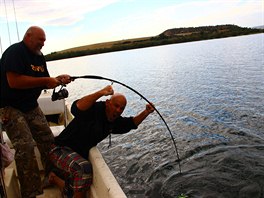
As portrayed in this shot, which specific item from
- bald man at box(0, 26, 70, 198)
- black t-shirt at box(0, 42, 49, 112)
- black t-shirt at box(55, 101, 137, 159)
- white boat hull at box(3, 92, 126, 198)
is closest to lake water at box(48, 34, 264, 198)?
white boat hull at box(3, 92, 126, 198)

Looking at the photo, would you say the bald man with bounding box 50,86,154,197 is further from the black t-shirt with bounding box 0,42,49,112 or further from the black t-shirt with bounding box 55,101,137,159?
the black t-shirt with bounding box 0,42,49,112

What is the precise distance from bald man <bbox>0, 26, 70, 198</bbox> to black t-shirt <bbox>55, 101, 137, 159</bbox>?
43cm

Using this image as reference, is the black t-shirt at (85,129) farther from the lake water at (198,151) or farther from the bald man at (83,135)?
the lake water at (198,151)

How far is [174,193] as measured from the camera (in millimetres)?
6289

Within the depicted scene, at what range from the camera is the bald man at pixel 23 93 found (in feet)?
11.5

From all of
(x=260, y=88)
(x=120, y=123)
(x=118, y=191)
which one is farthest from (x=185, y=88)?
(x=118, y=191)

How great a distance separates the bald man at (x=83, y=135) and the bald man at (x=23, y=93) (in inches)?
13.8

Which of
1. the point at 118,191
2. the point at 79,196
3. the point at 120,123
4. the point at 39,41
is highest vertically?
the point at 39,41

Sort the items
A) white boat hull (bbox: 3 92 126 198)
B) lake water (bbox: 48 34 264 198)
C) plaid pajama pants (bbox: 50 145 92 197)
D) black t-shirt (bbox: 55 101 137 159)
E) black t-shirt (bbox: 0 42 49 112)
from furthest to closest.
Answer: lake water (bbox: 48 34 264 198) < black t-shirt (bbox: 55 101 137 159) < plaid pajama pants (bbox: 50 145 92 197) < black t-shirt (bbox: 0 42 49 112) < white boat hull (bbox: 3 92 126 198)

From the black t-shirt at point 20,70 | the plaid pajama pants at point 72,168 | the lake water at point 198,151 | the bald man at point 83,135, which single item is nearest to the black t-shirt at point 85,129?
the bald man at point 83,135

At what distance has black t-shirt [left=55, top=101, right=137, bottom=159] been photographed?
382cm

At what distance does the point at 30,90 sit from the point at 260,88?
1404 cm

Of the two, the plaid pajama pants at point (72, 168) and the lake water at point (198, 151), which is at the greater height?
the plaid pajama pants at point (72, 168)

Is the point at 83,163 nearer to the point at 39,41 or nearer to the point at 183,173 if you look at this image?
the point at 39,41
